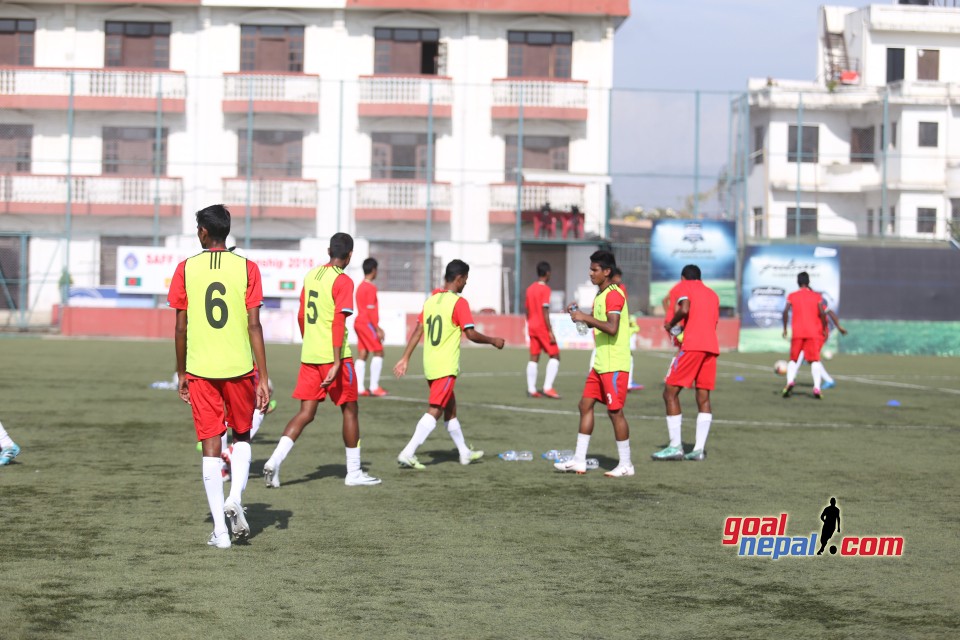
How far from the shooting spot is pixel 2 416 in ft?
50.8

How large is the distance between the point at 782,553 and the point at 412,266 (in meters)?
32.9

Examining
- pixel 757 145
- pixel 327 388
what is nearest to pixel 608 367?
pixel 327 388

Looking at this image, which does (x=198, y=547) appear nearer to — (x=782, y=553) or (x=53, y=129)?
(x=782, y=553)

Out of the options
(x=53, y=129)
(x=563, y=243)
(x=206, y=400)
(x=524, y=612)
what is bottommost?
(x=524, y=612)

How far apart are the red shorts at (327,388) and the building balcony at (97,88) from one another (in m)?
34.4

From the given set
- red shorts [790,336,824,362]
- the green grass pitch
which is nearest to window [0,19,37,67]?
the green grass pitch

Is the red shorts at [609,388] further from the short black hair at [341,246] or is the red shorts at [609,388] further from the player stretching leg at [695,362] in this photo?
the short black hair at [341,246]

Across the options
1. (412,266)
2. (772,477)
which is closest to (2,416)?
(772,477)

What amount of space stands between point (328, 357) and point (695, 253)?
28418 millimetres

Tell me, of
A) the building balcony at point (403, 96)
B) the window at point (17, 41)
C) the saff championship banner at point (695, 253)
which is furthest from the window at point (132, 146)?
the saff championship banner at point (695, 253)

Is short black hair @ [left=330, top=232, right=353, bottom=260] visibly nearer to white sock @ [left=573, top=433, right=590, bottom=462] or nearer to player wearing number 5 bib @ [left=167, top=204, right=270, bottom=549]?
player wearing number 5 bib @ [left=167, top=204, right=270, bottom=549]

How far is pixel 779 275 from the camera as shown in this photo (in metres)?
37.7

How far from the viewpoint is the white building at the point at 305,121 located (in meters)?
42.1

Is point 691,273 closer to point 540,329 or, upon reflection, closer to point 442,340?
point 442,340
